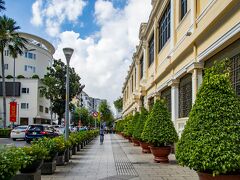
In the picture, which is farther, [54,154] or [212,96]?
[54,154]

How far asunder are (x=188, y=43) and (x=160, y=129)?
12.2ft

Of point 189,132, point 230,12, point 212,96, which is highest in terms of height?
point 230,12

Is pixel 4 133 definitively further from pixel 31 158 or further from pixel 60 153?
pixel 31 158

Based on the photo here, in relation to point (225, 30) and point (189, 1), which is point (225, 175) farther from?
point (189, 1)

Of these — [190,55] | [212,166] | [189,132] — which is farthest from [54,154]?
[190,55]

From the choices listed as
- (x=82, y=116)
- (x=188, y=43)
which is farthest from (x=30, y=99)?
(x=188, y=43)

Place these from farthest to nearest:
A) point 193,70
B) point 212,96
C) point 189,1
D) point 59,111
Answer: point 59,111 < point 189,1 < point 193,70 < point 212,96

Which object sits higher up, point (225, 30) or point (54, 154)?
point (225, 30)

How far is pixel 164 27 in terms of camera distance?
26016mm

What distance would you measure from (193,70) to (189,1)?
10.9 feet

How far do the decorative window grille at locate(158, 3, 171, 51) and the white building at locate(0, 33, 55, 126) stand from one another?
4698 cm

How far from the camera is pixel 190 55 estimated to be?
17.7m

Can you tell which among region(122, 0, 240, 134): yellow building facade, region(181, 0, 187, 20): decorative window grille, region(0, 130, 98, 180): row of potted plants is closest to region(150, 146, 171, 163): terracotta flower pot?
region(122, 0, 240, 134): yellow building facade

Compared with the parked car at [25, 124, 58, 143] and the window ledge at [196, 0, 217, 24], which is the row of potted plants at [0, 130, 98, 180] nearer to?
the window ledge at [196, 0, 217, 24]
